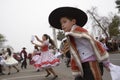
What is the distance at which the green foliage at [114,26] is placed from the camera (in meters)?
70.8

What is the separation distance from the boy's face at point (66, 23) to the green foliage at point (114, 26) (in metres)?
66.1

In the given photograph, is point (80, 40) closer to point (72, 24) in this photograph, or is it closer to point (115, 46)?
point (72, 24)

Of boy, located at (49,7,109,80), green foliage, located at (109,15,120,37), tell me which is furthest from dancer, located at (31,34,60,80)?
green foliage, located at (109,15,120,37)

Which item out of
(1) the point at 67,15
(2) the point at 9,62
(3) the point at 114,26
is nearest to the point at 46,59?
(2) the point at 9,62

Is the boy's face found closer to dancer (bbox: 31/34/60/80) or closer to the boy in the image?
the boy

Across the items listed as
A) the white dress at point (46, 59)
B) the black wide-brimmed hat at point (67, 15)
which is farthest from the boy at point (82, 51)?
the white dress at point (46, 59)

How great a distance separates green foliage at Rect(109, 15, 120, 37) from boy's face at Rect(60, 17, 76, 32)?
2604 inches

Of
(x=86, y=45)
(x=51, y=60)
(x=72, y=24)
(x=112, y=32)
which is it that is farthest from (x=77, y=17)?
(x=112, y=32)

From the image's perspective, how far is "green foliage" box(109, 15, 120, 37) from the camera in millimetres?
70812

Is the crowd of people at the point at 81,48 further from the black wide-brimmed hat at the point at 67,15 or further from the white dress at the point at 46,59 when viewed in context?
the white dress at the point at 46,59

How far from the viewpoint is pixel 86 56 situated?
5.02 m

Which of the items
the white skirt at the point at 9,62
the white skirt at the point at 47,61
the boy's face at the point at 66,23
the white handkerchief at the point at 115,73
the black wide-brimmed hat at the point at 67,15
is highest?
the black wide-brimmed hat at the point at 67,15

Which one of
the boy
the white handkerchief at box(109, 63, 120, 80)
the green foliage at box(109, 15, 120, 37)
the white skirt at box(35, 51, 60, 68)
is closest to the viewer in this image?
the white handkerchief at box(109, 63, 120, 80)

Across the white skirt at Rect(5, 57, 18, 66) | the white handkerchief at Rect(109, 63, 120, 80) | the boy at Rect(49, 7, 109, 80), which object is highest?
the boy at Rect(49, 7, 109, 80)
